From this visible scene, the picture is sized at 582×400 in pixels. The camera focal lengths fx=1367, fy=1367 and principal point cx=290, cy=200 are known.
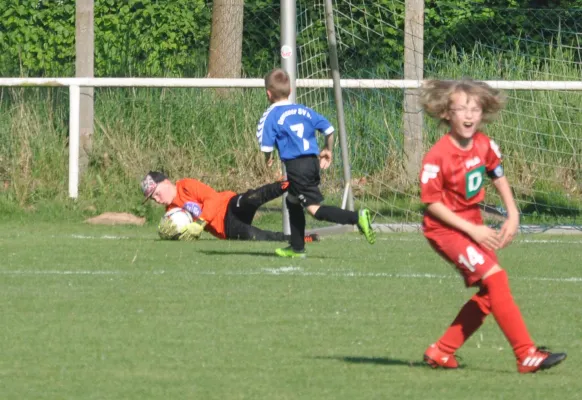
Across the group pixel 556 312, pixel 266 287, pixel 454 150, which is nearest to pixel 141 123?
pixel 266 287

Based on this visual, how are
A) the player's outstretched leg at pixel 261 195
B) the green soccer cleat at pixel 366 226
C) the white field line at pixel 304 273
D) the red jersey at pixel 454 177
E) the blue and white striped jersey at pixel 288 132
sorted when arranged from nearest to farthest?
the red jersey at pixel 454 177
the white field line at pixel 304 273
the green soccer cleat at pixel 366 226
the blue and white striped jersey at pixel 288 132
the player's outstretched leg at pixel 261 195

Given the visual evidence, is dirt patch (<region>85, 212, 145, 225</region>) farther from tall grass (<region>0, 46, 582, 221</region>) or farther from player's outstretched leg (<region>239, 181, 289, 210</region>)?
player's outstretched leg (<region>239, 181, 289, 210</region>)

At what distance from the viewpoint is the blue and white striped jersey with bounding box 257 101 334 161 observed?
1096 centimetres

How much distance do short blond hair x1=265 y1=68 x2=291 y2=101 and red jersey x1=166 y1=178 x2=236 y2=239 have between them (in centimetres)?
164

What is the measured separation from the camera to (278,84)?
11180mm

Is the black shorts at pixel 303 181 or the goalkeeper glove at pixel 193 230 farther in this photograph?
the goalkeeper glove at pixel 193 230

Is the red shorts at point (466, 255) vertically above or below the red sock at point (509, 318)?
above

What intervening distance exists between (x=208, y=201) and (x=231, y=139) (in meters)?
3.47

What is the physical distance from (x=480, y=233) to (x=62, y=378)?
2002mm

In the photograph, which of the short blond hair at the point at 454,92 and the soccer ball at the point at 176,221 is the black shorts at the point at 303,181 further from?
the short blond hair at the point at 454,92

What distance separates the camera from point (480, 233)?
20.4ft

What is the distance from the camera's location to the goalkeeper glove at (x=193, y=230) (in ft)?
40.7

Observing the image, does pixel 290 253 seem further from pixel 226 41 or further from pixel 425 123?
pixel 226 41

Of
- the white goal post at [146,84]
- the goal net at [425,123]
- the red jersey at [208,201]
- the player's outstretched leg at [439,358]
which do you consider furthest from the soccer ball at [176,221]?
the player's outstretched leg at [439,358]
